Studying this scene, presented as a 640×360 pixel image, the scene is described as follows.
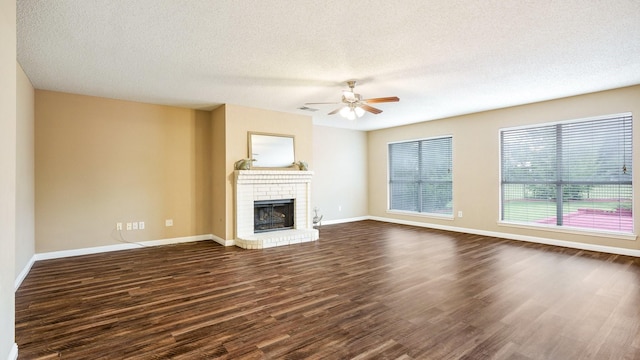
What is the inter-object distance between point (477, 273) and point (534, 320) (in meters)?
1.21

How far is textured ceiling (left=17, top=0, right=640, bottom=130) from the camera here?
7.84ft

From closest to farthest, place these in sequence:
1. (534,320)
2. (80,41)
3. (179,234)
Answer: (534,320) < (80,41) < (179,234)

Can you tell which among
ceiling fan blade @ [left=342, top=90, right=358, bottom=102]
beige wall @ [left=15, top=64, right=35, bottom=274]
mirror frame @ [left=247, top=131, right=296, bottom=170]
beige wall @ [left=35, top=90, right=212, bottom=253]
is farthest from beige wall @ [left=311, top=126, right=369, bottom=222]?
beige wall @ [left=15, top=64, right=35, bottom=274]

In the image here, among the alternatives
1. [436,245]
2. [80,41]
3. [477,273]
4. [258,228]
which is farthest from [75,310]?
[436,245]

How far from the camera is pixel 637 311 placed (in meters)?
2.62

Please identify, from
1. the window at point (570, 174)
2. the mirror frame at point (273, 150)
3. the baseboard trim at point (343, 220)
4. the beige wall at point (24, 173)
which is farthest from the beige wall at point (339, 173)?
the beige wall at point (24, 173)

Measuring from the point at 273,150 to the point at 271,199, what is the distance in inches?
37.8

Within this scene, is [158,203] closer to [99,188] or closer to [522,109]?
[99,188]

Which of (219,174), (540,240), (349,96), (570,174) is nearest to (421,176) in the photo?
(540,240)

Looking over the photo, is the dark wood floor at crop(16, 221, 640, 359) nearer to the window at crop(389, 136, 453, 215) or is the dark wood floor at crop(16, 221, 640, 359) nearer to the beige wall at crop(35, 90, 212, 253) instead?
the beige wall at crop(35, 90, 212, 253)

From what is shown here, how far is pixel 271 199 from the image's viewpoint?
5754mm

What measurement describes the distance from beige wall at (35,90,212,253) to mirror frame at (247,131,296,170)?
3.14 feet

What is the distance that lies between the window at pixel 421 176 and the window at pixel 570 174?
1.21 m

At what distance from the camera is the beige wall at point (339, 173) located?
7438 millimetres
